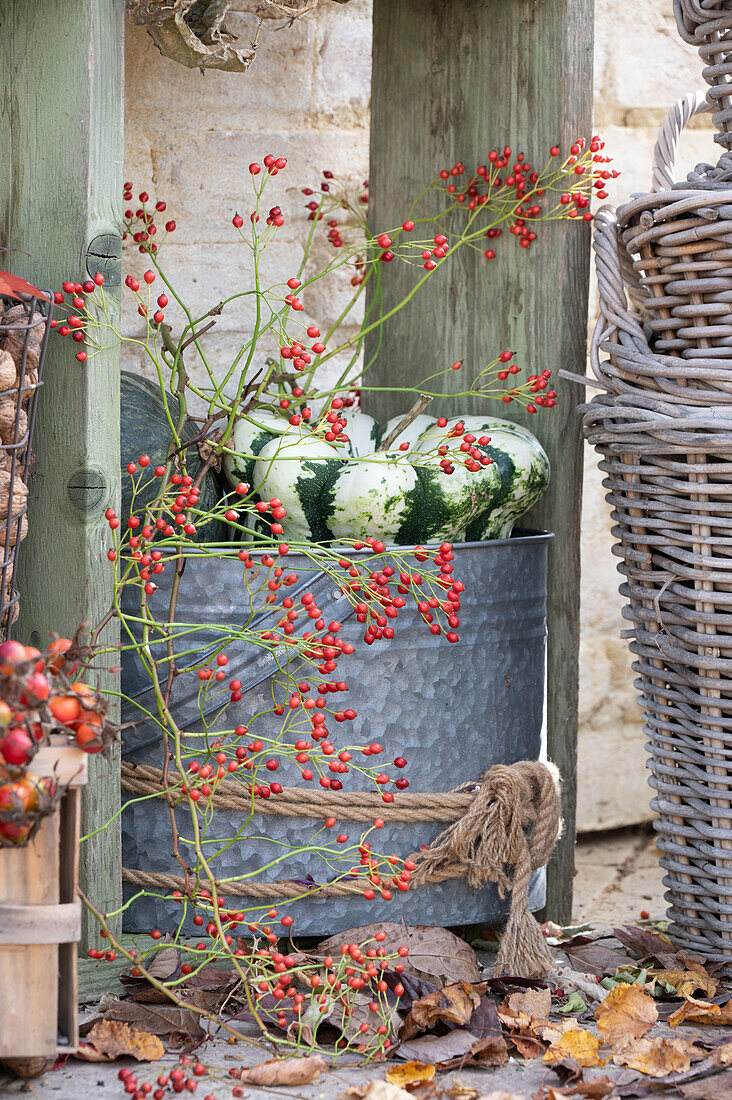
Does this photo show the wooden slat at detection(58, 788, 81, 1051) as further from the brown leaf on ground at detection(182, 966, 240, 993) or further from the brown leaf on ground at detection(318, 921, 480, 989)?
the brown leaf on ground at detection(318, 921, 480, 989)

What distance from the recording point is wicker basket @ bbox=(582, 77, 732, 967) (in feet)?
4.90

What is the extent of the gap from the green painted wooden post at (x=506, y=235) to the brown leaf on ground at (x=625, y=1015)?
51 centimetres

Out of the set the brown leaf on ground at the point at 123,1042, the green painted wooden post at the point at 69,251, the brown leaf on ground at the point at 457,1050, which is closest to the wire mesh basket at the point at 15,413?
the green painted wooden post at the point at 69,251

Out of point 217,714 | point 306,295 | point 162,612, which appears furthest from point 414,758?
point 306,295

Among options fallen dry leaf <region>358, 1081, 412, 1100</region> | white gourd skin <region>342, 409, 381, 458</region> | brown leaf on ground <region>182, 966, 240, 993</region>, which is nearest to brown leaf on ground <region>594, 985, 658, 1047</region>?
fallen dry leaf <region>358, 1081, 412, 1100</region>

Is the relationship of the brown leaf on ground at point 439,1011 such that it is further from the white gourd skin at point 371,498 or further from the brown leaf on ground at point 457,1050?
the white gourd skin at point 371,498

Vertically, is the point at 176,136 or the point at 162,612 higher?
the point at 176,136

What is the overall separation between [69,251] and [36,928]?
0.80 metres

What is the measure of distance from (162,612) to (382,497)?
0.34 metres

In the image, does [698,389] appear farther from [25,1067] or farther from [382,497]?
[25,1067]

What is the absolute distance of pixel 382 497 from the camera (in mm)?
1594

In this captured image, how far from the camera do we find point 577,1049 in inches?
52.1

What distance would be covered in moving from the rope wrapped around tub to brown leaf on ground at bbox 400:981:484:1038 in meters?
0.19

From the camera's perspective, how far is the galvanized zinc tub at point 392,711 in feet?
5.10
